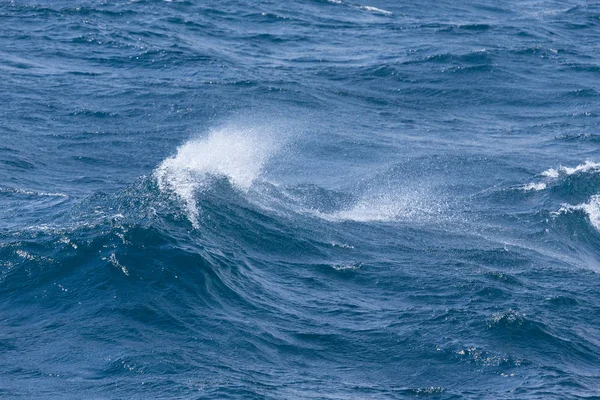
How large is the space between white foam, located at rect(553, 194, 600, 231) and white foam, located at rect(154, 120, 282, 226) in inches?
601

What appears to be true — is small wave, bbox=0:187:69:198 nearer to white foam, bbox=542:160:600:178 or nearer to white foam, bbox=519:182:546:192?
white foam, bbox=519:182:546:192

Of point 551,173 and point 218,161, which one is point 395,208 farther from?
point 551,173

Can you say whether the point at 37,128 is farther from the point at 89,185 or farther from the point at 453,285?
the point at 453,285

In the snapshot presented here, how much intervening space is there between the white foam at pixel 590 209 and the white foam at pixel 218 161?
1528 centimetres

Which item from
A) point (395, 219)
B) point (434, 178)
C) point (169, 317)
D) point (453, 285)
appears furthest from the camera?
point (434, 178)

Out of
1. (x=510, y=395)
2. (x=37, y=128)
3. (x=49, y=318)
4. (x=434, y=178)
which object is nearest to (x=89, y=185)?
(x=37, y=128)

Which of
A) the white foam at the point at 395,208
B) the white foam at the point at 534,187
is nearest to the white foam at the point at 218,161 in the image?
the white foam at the point at 395,208

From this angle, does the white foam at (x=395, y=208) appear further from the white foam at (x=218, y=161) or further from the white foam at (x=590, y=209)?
the white foam at (x=590, y=209)

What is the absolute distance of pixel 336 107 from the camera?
60875 millimetres

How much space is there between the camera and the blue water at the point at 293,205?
3203 centimetres

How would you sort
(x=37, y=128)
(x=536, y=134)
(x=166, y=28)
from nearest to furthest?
1. (x=37, y=128)
2. (x=536, y=134)
3. (x=166, y=28)

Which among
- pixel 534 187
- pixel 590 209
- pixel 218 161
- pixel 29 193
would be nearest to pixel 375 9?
pixel 534 187

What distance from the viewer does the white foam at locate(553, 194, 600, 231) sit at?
4622 centimetres

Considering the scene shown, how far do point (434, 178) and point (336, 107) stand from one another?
476 inches
